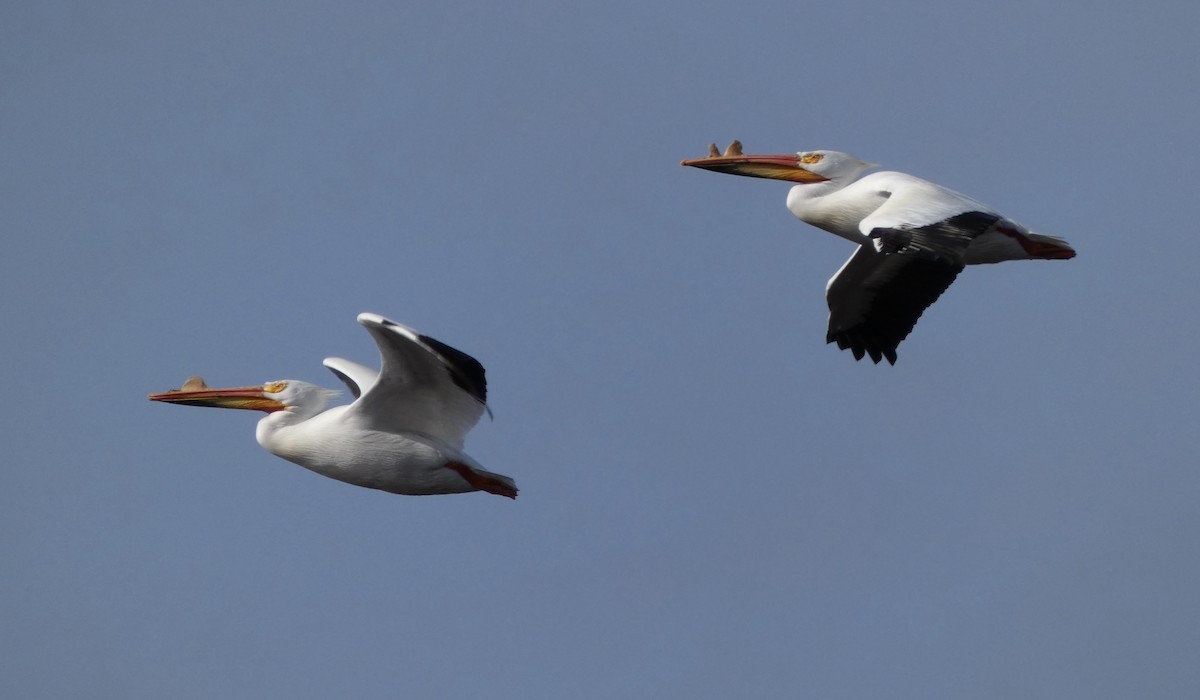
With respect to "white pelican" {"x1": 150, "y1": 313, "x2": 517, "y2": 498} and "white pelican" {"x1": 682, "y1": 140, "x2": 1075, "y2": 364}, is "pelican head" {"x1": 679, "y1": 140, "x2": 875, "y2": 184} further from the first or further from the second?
"white pelican" {"x1": 150, "y1": 313, "x2": 517, "y2": 498}

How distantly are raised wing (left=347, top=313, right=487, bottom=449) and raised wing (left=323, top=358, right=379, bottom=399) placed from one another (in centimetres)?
99

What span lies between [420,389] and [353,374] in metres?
1.45

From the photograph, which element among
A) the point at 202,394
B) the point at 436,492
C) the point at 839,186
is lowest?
the point at 436,492

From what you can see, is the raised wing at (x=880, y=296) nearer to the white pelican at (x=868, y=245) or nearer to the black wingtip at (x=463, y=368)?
the white pelican at (x=868, y=245)

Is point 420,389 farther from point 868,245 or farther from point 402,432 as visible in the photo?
point 868,245

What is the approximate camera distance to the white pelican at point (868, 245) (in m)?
13.7

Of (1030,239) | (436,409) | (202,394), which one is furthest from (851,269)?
(202,394)

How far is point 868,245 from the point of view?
1450 centimetres

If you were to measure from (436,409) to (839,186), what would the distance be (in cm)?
369

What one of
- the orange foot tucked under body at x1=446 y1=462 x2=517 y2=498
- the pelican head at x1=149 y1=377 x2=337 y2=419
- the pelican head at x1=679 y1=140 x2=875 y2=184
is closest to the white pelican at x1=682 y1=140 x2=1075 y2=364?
the pelican head at x1=679 y1=140 x2=875 y2=184

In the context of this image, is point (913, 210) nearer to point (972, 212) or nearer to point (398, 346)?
point (972, 212)

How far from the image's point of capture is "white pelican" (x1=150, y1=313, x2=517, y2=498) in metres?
12.4

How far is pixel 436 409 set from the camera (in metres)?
12.8

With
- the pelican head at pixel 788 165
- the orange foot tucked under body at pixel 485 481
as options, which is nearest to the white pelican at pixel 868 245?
the pelican head at pixel 788 165
